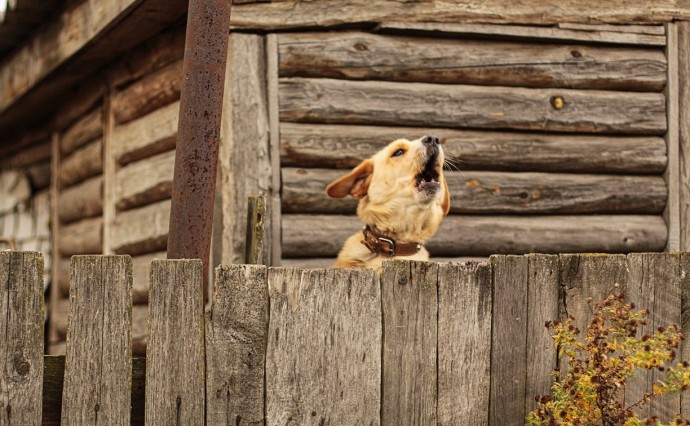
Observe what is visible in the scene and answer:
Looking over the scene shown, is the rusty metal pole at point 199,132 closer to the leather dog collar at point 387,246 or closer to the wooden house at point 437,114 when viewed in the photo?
the leather dog collar at point 387,246

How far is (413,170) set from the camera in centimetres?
535

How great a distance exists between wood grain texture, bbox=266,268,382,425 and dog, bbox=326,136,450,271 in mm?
2316

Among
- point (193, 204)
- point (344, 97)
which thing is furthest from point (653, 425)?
point (344, 97)

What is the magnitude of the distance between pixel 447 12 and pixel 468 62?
402 millimetres

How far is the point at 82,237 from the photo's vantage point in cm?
880

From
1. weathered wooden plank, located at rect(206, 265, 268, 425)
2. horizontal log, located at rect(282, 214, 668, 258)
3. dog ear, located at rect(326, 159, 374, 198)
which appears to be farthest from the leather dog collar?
weathered wooden plank, located at rect(206, 265, 268, 425)

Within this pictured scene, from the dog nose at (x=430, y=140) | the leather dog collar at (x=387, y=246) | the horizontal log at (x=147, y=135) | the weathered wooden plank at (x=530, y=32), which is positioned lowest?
the leather dog collar at (x=387, y=246)

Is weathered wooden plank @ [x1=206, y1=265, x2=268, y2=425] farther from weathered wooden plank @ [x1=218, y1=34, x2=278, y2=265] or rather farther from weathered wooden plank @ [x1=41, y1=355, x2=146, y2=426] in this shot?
weathered wooden plank @ [x1=218, y1=34, x2=278, y2=265]

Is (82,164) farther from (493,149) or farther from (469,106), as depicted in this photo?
(493,149)

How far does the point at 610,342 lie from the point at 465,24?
146 inches

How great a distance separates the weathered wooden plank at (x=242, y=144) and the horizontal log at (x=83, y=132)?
9.97 feet

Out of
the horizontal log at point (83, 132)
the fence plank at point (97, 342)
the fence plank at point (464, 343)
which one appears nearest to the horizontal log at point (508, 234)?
the fence plank at point (464, 343)

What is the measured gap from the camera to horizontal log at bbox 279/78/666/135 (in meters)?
5.92

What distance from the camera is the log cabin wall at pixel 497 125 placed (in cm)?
592
